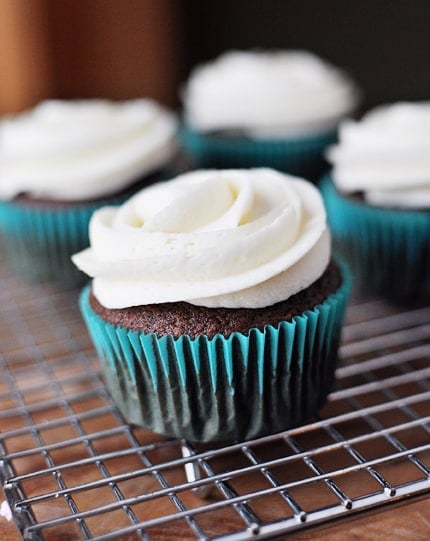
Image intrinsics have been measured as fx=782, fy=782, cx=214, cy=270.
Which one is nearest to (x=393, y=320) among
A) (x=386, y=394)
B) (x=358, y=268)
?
(x=358, y=268)

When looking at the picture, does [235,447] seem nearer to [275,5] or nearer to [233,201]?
[233,201]

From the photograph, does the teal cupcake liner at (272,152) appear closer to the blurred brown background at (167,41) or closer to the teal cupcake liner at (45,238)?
the teal cupcake liner at (45,238)

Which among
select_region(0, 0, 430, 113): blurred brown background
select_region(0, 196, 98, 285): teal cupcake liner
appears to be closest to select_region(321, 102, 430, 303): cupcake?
select_region(0, 196, 98, 285): teal cupcake liner

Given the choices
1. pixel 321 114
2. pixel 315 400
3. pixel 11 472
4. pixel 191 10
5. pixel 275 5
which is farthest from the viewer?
pixel 191 10

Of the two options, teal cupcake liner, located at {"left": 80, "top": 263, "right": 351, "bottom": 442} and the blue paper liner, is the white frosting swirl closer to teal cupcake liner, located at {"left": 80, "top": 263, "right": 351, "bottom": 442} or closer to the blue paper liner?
teal cupcake liner, located at {"left": 80, "top": 263, "right": 351, "bottom": 442}

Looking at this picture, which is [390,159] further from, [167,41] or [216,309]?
[167,41]
